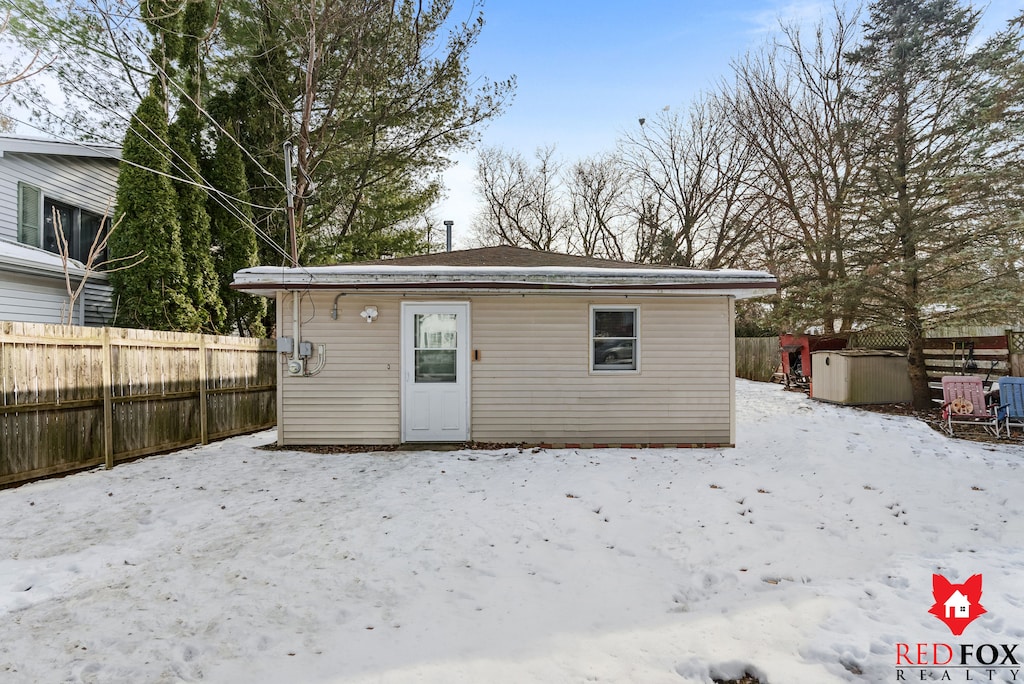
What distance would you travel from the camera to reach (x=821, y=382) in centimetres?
1227

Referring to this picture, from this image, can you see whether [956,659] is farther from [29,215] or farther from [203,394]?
[29,215]

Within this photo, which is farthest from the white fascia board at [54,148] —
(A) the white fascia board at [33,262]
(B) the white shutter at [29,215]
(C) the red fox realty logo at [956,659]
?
(C) the red fox realty logo at [956,659]

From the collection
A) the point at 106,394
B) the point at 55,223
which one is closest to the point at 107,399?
the point at 106,394

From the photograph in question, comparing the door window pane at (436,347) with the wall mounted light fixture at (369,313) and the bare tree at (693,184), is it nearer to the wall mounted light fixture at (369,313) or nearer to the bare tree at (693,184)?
the wall mounted light fixture at (369,313)

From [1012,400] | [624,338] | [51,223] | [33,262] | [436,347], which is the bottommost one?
[1012,400]

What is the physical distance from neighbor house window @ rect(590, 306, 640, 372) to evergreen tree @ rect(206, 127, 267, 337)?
8.77 metres

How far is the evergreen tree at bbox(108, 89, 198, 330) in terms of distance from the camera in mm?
9789

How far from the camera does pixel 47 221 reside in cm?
1009

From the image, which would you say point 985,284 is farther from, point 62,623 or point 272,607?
point 62,623

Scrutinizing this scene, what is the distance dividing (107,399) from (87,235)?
7297mm

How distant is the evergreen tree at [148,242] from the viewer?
9789 mm

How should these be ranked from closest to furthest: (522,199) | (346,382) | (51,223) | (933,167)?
(346,382) → (51,223) → (933,167) → (522,199)

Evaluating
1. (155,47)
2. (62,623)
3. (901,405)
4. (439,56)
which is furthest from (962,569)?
(155,47)

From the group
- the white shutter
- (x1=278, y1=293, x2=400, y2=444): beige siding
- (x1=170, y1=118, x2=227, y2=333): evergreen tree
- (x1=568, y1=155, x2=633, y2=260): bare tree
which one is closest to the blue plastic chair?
(x1=278, y1=293, x2=400, y2=444): beige siding
